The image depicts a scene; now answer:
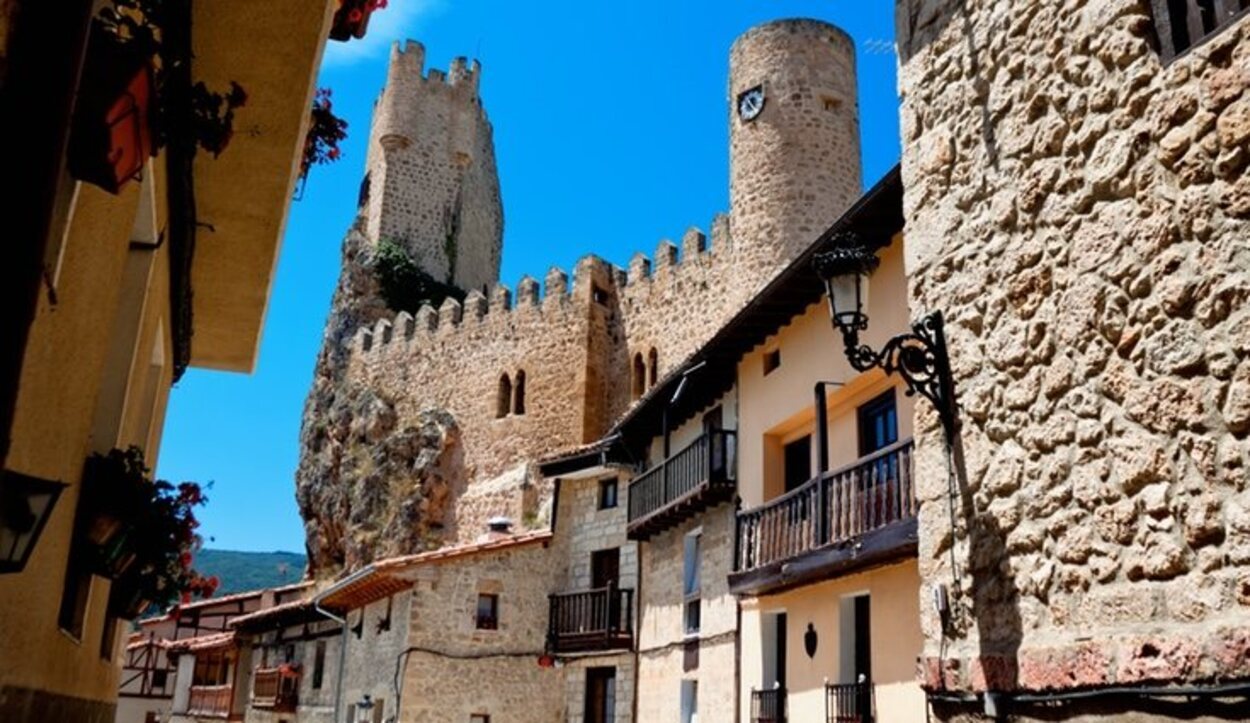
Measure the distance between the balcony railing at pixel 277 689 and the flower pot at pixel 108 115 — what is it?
26.1 meters

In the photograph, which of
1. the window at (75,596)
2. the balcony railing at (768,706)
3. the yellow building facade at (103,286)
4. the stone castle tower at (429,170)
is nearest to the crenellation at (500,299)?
the stone castle tower at (429,170)

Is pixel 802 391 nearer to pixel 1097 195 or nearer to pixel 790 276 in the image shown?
pixel 790 276

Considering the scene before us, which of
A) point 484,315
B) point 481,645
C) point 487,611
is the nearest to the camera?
point 481,645

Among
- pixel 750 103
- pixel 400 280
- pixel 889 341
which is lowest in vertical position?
pixel 889 341

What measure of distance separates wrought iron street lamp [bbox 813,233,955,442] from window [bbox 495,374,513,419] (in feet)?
99.3

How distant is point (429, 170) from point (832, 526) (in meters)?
37.9

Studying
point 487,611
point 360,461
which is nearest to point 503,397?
point 360,461

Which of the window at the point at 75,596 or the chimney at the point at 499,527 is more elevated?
the chimney at the point at 499,527

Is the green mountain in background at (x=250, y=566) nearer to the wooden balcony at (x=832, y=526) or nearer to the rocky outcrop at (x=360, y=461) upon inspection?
the rocky outcrop at (x=360, y=461)

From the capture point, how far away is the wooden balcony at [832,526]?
34.7 feet

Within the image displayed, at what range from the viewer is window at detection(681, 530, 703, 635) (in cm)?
1788

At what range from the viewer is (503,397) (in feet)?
123

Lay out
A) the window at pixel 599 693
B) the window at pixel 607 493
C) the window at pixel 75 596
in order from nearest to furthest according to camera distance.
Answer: the window at pixel 75 596, the window at pixel 599 693, the window at pixel 607 493

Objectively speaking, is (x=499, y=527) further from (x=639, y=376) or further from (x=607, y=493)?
(x=639, y=376)
